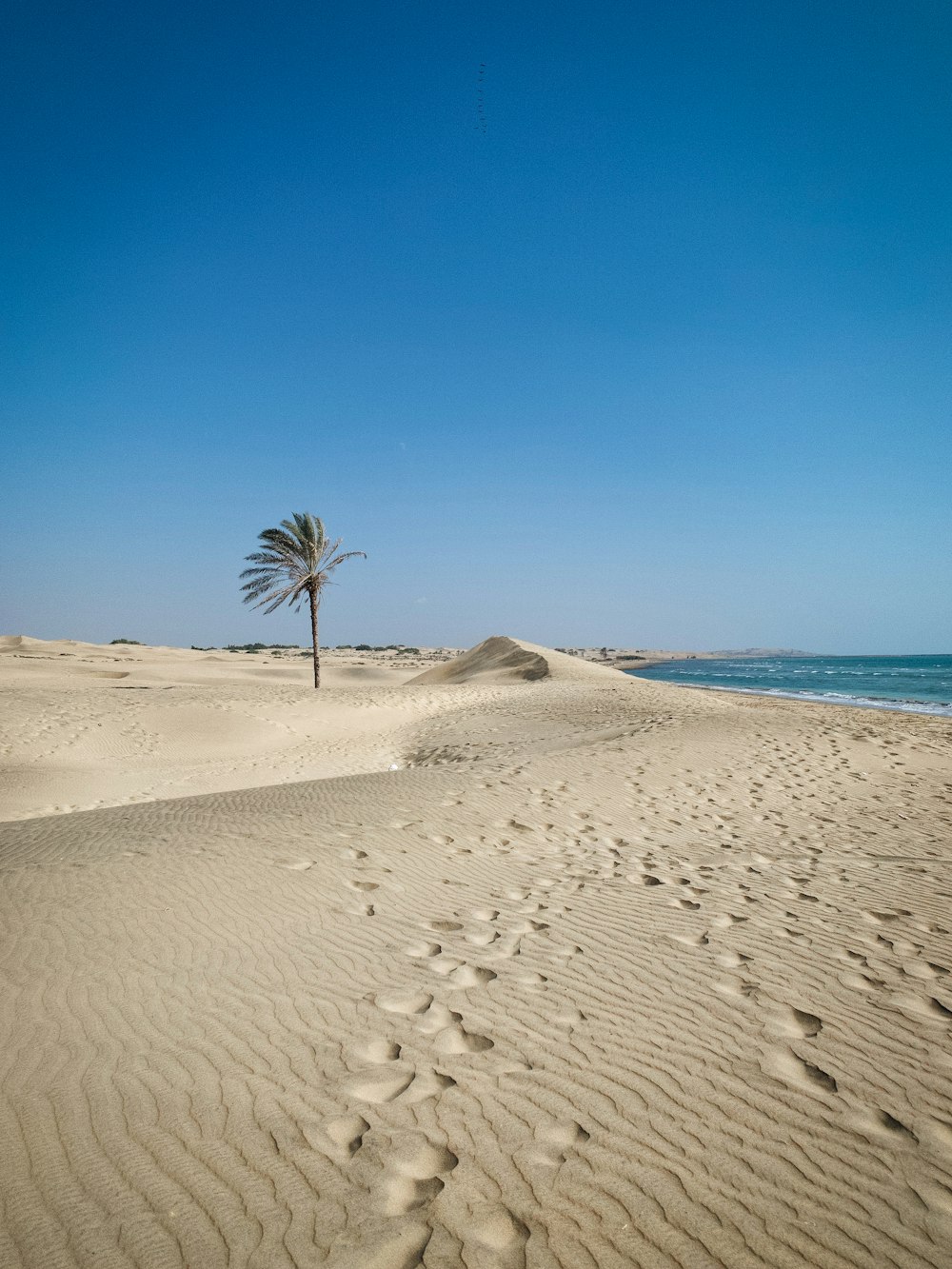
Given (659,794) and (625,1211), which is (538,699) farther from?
(625,1211)

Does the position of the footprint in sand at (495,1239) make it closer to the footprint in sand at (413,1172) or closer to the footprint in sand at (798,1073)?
the footprint in sand at (413,1172)

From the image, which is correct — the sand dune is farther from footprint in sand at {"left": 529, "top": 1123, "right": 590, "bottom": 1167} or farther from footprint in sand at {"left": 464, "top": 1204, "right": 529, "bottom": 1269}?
footprint in sand at {"left": 464, "top": 1204, "right": 529, "bottom": 1269}

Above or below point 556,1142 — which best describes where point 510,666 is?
above

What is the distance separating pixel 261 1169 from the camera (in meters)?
2.25

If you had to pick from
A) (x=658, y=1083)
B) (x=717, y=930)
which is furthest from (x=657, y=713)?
(x=658, y=1083)

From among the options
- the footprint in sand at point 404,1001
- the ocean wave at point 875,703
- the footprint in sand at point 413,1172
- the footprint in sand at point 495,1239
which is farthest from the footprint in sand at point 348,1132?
the ocean wave at point 875,703

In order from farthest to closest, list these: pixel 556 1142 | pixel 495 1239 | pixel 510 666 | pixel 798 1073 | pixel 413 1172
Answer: pixel 510 666
pixel 798 1073
pixel 556 1142
pixel 413 1172
pixel 495 1239

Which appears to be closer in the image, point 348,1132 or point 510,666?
point 348,1132

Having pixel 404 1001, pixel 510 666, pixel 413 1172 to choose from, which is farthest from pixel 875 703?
pixel 413 1172

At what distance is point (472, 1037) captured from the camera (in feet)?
10.0

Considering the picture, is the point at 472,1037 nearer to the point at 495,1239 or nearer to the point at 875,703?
the point at 495,1239

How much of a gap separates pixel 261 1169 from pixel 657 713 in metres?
14.9

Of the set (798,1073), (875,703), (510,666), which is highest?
(510,666)

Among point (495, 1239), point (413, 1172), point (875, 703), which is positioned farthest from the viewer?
point (875, 703)
